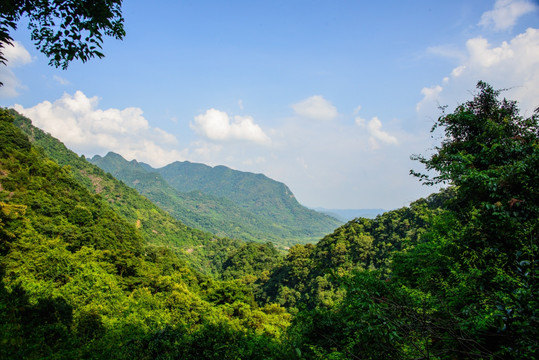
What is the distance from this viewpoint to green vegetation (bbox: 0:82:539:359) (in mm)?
2721

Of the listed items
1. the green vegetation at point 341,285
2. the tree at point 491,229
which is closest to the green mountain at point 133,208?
the green vegetation at point 341,285

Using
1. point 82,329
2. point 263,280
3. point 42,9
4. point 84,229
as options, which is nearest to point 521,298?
point 42,9

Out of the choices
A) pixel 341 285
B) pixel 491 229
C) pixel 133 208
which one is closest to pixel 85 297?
pixel 341 285

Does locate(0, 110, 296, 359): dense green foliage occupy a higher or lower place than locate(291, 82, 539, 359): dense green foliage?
lower

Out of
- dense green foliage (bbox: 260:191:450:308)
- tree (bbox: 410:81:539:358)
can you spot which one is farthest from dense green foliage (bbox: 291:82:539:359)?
dense green foliage (bbox: 260:191:450:308)

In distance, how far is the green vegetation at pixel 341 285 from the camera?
272cm

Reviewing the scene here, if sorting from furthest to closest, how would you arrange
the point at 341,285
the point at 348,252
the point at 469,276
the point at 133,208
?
1. the point at 133,208
2. the point at 348,252
3. the point at 469,276
4. the point at 341,285

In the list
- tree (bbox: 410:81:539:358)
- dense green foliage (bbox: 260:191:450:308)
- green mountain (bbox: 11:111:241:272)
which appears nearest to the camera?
tree (bbox: 410:81:539:358)

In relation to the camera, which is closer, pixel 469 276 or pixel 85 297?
pixel 469 276

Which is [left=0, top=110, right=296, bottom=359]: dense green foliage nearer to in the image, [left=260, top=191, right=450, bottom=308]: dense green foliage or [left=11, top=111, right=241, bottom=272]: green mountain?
[left=260, top=191, right=450, bottom=308]: dense green foliage

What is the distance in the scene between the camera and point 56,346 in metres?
7.41

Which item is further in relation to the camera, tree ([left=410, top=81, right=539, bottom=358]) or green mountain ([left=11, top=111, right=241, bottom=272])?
green mountain ([left=11, top=111, right=241, bottom=272])

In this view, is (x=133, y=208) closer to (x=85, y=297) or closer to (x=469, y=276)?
(x=85, y=297)

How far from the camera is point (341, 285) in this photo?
464 centimetres
